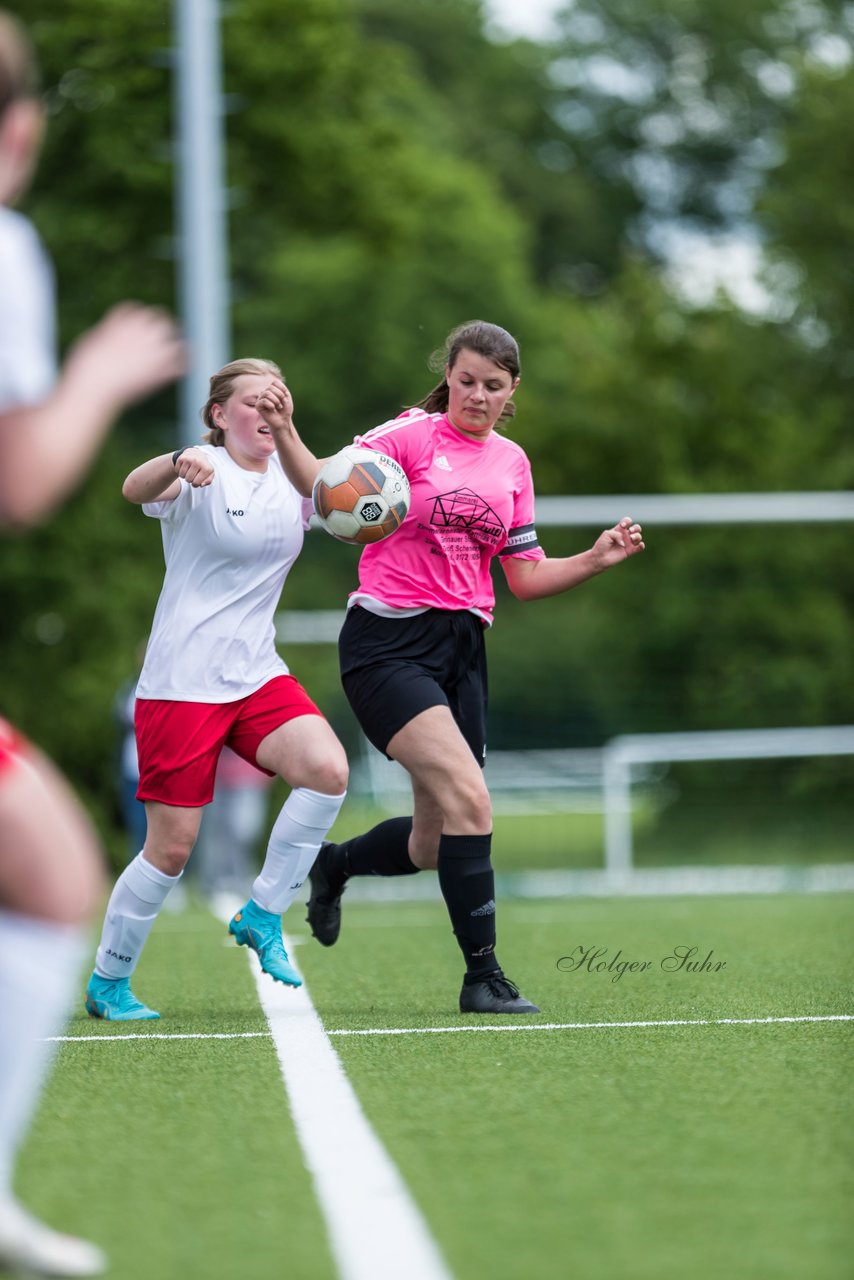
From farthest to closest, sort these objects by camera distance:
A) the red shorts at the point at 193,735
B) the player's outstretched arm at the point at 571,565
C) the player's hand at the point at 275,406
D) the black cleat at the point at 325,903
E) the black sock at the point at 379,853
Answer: the black cleat at the point at 325,903 → the black sock at the point at 379,853 → the player's outstretched arm at the point at 571,565 → the red shorts at the point at 193,735 → the player's hand at the point at 275,406

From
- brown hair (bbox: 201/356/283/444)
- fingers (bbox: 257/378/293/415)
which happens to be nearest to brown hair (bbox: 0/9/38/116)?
fingers (bbox: 257/378/293/415)

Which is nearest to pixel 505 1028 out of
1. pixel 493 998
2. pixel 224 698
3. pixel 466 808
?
pixel 493 998

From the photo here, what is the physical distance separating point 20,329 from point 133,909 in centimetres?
324

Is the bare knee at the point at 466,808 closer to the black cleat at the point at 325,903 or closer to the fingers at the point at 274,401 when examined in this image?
the black cleat at the point at 325,903

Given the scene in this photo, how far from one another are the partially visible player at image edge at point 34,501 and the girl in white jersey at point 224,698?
2.58 meters

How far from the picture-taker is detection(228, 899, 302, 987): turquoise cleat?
19.4 feet

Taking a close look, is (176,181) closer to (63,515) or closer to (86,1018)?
(63,515)

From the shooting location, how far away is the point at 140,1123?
4078 millimetres

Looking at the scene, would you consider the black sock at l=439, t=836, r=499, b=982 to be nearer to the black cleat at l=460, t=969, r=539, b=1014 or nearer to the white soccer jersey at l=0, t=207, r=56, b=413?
the black cleat at l=460, t=969, r=539, b=1014

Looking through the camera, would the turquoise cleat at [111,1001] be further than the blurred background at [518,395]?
No

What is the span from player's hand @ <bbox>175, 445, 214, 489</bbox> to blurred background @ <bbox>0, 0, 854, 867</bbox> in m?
9.12

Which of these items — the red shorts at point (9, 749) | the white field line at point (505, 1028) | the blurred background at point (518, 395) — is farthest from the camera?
the blurred background at point (518, 395)

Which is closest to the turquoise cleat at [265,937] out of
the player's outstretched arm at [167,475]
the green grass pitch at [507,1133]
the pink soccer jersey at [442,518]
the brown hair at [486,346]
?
the green grass pitch at [507,1133]

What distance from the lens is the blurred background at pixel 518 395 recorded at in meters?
16.5
